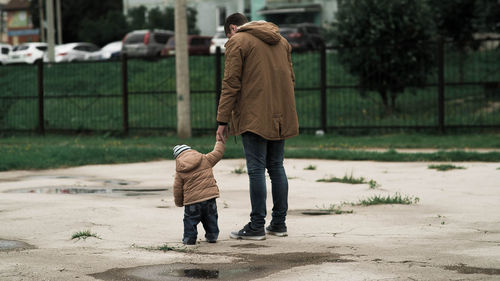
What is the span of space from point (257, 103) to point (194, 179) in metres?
0.80

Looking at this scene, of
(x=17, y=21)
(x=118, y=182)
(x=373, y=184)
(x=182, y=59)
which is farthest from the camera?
(x=17, y=21)

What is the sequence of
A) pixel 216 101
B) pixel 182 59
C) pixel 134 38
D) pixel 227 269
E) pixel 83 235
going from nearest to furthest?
pixel 227 269
pixel 83 235
pixel 182 59
pixel 216 101
pixel 134 38

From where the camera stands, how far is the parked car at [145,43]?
36.7 m

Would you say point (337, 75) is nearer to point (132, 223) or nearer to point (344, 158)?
point (344, 158)

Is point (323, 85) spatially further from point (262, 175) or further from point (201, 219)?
point (201, 219)

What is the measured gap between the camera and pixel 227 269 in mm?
5055

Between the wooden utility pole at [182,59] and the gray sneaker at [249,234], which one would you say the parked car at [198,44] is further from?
the gray sneaker at [249,234]

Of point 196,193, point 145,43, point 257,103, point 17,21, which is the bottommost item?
point 196,193

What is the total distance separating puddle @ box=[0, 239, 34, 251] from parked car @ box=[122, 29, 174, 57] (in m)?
30.5

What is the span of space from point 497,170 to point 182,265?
6.81 meters

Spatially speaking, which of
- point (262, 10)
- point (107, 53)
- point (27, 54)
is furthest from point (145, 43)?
point (262, 10)

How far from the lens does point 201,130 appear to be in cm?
1911

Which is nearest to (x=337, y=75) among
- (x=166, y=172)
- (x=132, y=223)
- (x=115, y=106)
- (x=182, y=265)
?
(x=115, y=106)

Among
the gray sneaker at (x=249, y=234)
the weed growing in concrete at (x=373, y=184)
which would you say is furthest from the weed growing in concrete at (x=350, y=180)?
the gray sneaker at (x=249, y=234)
